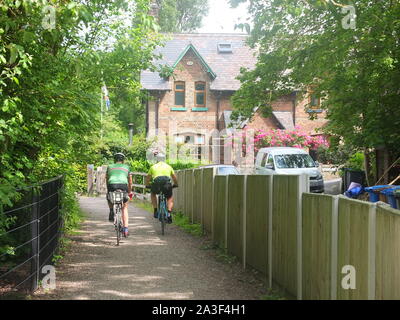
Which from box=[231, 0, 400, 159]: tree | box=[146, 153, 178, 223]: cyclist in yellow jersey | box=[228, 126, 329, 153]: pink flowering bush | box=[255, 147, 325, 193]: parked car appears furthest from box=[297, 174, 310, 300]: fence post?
box=[228, 126, 329, 153]: pink flowering bush

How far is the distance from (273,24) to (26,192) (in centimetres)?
1369

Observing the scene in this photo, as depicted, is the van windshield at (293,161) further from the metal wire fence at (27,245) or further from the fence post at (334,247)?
the fence post at (334,247)

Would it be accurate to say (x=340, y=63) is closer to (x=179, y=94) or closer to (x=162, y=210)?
(x=162, y=210)

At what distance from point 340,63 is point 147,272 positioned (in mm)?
9182

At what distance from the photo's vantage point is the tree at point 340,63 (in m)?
13.8

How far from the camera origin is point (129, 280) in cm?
808

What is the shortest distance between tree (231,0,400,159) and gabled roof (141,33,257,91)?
1986 cm

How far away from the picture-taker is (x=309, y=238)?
632 cm

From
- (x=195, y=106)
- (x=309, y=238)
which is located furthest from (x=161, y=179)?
(x=195, y=106)

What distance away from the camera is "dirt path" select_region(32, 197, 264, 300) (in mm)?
7336

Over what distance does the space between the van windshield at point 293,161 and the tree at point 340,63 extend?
10.2 feet

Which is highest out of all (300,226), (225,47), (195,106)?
(225,47)
